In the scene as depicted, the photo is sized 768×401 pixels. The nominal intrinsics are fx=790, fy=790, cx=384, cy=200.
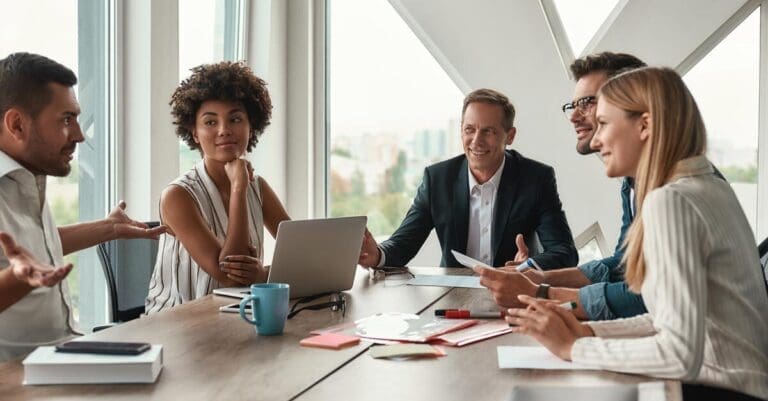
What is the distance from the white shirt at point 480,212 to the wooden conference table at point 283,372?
57.9 inches

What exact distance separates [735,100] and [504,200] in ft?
6.96

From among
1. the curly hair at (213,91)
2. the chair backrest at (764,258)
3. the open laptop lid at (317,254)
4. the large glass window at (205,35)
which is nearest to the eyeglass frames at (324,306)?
the open laptop lid at (317,254)

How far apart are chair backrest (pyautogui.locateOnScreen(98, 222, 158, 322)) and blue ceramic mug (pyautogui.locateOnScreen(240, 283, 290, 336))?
3.03 ft

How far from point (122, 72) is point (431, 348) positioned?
2.37 m

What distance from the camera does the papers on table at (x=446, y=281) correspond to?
254cm

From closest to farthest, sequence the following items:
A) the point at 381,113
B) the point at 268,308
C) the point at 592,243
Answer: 1. the point at 268,308
2. the point at 592,243
3. the point at 381,113

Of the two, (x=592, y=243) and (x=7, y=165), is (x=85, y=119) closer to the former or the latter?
(x=7, y=165)

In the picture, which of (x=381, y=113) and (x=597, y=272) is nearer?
(x=597, y=272)

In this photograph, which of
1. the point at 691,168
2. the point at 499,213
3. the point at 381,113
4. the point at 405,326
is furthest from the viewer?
the point at 381,113

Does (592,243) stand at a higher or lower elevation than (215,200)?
lower

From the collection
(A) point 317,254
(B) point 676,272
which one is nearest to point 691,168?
(B) point 676,272

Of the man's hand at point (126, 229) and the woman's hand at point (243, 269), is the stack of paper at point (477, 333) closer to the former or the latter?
the woman's hand at point (243, 269)

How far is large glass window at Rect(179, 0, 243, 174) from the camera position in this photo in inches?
153

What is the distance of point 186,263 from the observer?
255cm
